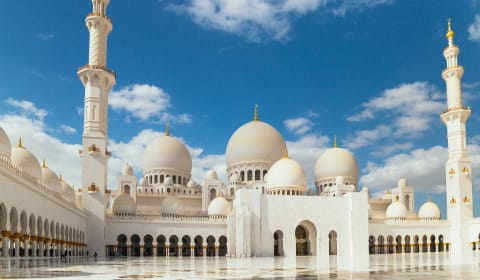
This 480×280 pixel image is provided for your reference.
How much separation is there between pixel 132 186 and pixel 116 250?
9.06 m

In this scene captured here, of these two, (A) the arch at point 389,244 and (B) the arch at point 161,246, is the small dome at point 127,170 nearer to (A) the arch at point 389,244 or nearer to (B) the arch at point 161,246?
(B) the arch at point 161,246

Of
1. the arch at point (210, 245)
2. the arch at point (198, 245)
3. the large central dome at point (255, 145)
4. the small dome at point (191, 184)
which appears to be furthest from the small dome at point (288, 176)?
the small dome at point (191, 184)

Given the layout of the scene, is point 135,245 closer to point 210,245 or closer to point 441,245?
point 210,245

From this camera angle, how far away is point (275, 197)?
34.8 meters

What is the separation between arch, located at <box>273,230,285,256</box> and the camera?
1399 inches

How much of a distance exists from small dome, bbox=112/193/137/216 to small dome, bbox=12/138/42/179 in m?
8.84

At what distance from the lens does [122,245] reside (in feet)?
114

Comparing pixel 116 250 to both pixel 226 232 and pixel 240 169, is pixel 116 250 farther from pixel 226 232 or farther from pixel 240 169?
pixel 240 169

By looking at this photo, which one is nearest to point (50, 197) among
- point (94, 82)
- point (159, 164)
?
point (94, 82)

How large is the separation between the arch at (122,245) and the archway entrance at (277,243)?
9.83 metres

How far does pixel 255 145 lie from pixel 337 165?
7303 mm

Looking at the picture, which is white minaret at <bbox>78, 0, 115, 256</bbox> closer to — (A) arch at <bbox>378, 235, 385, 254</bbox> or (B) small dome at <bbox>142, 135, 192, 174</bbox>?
(B) small dome at <bbox>142, 135, 192, 174</bbox>

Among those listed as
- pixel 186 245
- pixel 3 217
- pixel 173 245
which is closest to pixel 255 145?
pixel 186 245

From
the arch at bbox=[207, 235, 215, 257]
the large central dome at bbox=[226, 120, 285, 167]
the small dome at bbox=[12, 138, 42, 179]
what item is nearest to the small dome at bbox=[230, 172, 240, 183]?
the large central dome at bbox=[226, 120, 285, 167]
